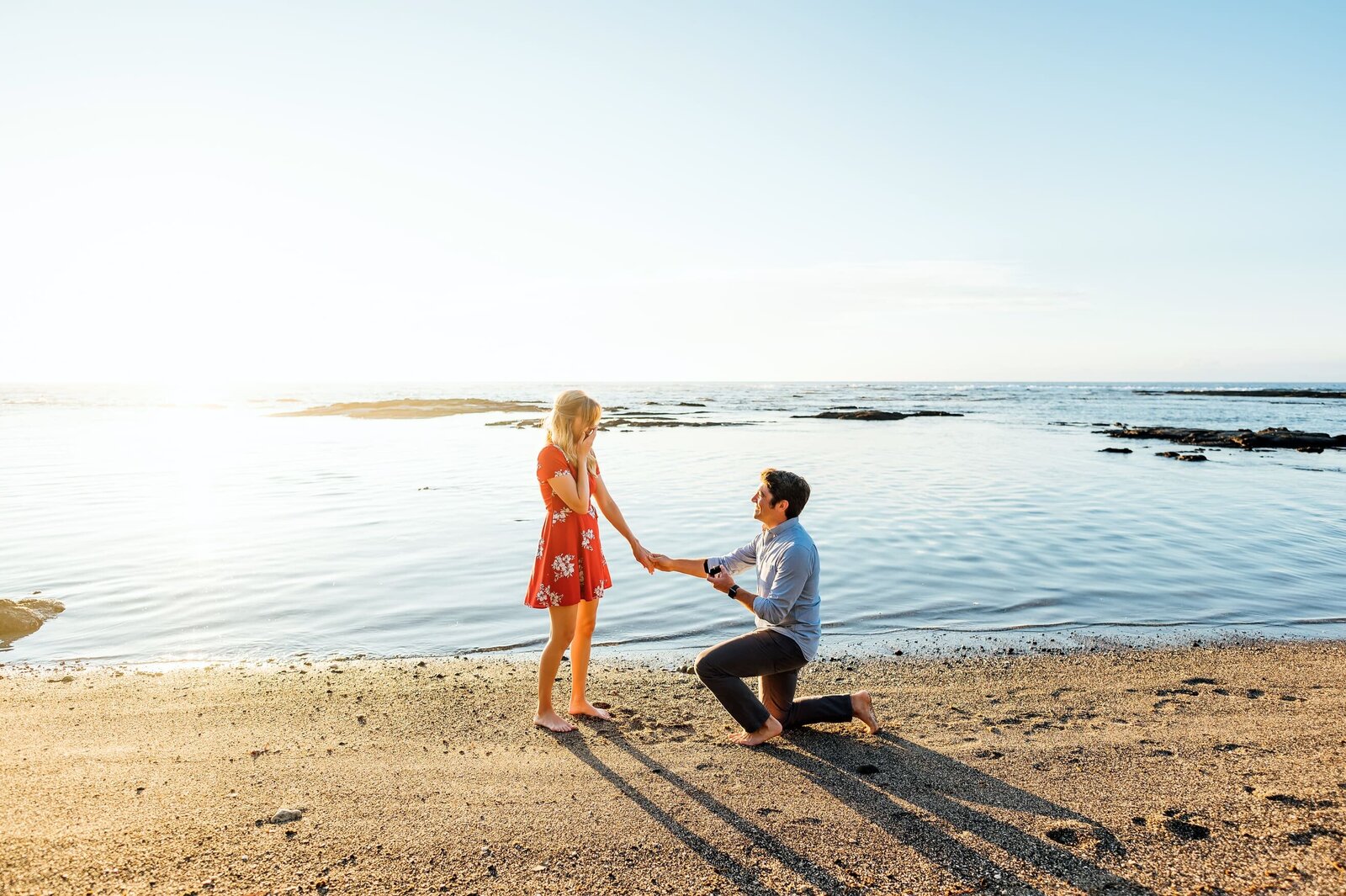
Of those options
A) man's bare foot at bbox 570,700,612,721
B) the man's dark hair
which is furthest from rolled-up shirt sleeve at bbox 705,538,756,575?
man's bare foot at bbox 570,700,612,721

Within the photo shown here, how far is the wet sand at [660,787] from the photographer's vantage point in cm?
347

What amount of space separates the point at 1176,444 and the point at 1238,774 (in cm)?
3279

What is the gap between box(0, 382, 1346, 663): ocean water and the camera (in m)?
7.71

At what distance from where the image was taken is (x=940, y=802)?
4152 millimetres

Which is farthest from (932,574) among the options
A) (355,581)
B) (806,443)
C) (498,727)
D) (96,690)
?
(806,443)

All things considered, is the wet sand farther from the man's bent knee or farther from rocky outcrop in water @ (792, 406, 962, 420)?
rocky outcrop in water @ (792, 406, 962, 420)

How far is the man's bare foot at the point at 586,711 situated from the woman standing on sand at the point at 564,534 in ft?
0.14

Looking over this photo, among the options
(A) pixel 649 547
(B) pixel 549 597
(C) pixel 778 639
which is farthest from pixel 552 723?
(A) pixel 649 547

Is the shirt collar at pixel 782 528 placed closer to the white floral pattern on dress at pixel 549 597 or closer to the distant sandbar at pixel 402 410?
the white floral pattern on dress at pixel 549 597

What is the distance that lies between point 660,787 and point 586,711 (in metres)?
1.20

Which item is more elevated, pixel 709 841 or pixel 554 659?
pixel 554 659

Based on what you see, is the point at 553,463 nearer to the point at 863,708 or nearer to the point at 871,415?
the point at 863,708

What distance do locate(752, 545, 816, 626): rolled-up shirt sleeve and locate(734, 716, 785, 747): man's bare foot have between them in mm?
647

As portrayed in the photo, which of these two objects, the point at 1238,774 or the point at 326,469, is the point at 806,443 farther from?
the point at 1238,774
